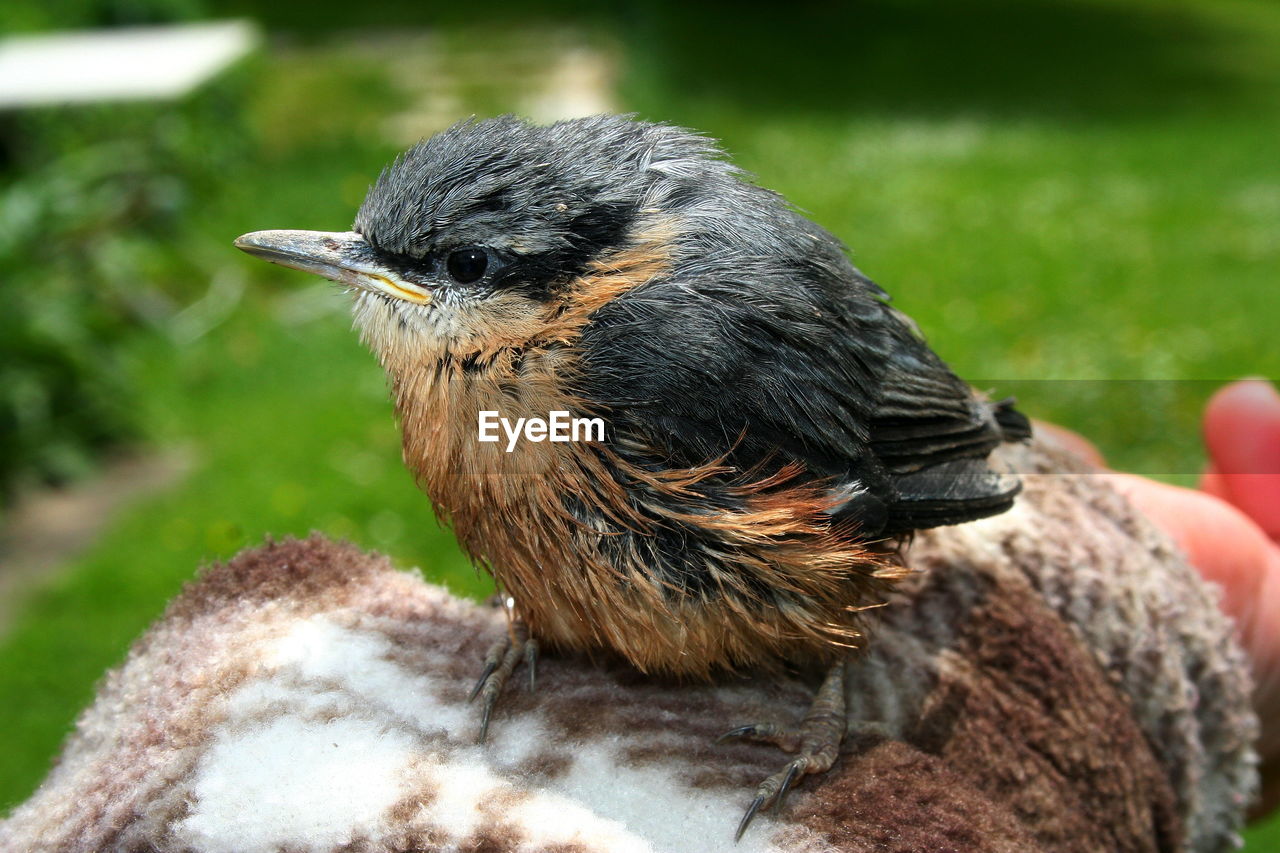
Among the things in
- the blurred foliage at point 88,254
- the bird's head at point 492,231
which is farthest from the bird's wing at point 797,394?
the blurred foliage at point 88,254

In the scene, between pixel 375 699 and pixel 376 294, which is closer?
pixel 375 699

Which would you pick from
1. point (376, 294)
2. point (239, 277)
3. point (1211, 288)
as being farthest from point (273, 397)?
point (1211, 288)

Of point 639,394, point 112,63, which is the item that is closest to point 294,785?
point 639,394

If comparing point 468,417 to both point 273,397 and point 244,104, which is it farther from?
point 244,104

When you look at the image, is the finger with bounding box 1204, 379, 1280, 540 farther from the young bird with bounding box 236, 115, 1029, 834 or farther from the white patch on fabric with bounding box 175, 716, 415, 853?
the white patch on fabric with bounding box 175, 716, 415, 853

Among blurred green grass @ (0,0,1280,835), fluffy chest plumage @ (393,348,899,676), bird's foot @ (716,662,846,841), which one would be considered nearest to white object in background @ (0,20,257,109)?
blurred green grass @ (0,0,1280,835)

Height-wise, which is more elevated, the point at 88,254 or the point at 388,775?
the point at 388,775

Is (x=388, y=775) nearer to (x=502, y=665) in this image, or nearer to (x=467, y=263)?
(x=502, y=665)
